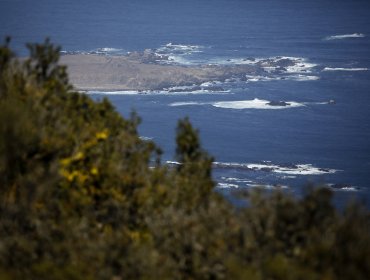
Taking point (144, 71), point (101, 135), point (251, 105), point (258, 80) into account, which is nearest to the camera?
point (101, 135)

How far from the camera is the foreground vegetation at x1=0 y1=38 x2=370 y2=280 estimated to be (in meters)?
11.9

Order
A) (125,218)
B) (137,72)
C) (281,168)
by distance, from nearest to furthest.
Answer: (125,218)
(281,168)
(137,72)

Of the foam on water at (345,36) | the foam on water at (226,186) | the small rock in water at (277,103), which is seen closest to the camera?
the foam on water at (226,186)

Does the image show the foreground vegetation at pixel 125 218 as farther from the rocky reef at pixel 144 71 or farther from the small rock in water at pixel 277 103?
the rocky reef at pixel 144 71

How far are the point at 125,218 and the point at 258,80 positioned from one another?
59679mm

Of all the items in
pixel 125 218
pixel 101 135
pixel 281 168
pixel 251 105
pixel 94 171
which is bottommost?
pixel 281 168

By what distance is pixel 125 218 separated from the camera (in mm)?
14977

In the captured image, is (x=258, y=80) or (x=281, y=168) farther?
(x=258, y=80)

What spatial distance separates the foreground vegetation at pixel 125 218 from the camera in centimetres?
1189

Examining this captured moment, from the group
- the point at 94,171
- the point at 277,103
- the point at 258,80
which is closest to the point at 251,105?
the point at 277,103

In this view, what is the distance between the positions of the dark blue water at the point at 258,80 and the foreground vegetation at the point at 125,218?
273cm

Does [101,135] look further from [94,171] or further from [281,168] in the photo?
[281,168]

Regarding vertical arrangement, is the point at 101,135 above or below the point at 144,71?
below

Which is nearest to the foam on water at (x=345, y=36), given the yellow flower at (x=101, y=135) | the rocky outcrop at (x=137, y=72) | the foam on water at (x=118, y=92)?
the rocky outcrop at (x=137, y=72)
